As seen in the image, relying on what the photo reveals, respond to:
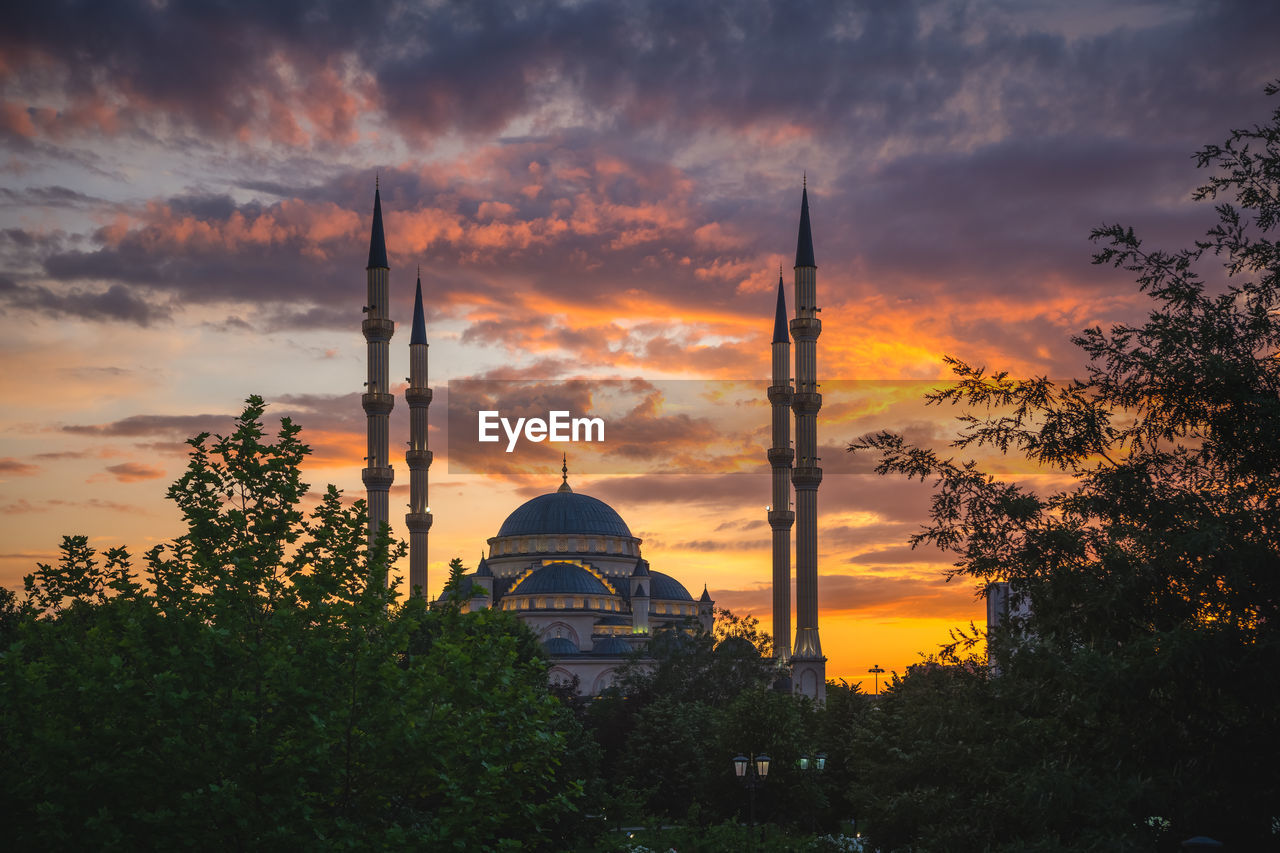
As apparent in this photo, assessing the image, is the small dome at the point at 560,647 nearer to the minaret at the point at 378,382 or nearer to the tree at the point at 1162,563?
the minaret at the point at 378,382

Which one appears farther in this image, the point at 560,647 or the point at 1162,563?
the point at 560,647

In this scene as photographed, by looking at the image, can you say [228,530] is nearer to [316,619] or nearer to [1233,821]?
[316,619]

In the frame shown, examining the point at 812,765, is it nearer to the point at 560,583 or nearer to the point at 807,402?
the point at 807,402

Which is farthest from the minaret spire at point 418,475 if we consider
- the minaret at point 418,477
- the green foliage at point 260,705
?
the green foliage at point 260,705

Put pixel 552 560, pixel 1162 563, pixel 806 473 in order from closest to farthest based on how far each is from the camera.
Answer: pixel 1162 563 → pixel 806 473 → pixel 552 560

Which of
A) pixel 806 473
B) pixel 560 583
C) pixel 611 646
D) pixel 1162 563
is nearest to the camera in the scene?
pixel 1162 563

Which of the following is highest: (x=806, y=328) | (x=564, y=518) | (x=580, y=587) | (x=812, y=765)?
(x=806, y=328)

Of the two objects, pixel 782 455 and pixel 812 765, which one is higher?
pixel 782 455

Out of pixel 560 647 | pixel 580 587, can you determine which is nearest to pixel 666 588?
pixel 580 587
